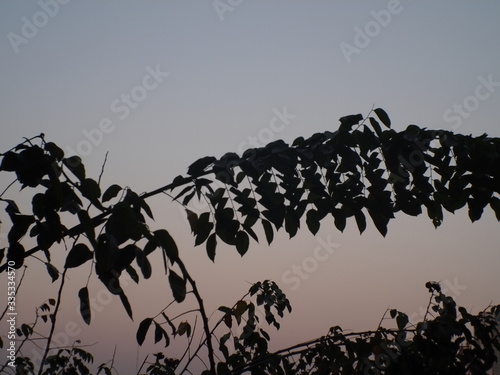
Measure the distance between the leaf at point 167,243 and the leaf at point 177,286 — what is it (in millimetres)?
56

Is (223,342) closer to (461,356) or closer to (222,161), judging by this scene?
(461,356)

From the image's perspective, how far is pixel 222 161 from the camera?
1997mm

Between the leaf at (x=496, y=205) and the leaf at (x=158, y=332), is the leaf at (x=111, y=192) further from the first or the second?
the leaf at (x=496, y=205)

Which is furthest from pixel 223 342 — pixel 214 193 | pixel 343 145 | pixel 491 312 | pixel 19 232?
pixel 491 312

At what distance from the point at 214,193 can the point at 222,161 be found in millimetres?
150

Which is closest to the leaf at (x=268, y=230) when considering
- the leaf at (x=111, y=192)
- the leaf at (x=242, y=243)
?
the leaf at (x=242, y=243)

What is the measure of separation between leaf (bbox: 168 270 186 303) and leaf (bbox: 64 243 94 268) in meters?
0.24

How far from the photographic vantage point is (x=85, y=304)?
144 centimetres

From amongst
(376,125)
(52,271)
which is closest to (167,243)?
(52,271)

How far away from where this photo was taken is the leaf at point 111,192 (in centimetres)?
178

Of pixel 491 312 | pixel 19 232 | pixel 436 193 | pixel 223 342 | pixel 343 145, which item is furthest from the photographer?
pixel 491 312

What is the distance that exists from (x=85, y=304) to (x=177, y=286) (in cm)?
28

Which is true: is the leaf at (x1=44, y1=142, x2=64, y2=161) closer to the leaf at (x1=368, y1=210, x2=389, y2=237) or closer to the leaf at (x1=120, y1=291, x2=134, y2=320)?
the leaf at (x1=120, y1=291, x2=134, y2=320)

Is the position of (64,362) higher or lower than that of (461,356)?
higher
